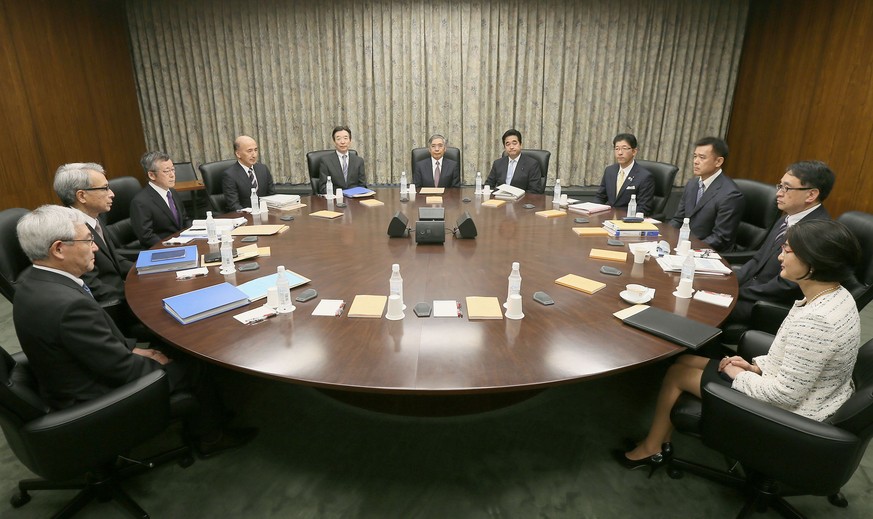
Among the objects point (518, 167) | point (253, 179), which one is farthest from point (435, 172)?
point (253, 179)

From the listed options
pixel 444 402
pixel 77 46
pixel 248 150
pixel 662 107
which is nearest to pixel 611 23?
pixel 662 107

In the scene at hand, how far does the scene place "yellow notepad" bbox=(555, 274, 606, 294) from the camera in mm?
2242

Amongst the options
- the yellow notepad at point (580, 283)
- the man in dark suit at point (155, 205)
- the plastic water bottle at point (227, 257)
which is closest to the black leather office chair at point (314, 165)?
the man in dark suit at point (155, 205)

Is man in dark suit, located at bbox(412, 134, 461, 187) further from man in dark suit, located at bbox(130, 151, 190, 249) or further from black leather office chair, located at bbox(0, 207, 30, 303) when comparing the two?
black leather office chair, located at bbox(0, 207, 30, 303)

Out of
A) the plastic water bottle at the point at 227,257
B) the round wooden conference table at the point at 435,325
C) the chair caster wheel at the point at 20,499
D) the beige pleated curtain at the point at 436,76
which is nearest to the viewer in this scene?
the round wooden conference table at the point at 435,325

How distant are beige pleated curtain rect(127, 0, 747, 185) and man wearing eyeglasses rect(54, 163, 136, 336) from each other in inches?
143

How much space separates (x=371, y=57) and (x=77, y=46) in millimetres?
3207

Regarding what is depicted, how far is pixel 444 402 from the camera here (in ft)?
7.42

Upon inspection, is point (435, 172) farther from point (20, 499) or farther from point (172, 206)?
point (20, 499)

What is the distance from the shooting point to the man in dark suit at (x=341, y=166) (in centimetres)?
483

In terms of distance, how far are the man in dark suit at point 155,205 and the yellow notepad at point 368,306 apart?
2.08 metres

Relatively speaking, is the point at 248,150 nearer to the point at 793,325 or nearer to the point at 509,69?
the point at 509,69

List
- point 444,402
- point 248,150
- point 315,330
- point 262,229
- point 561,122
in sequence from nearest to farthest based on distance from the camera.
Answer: point 315,330 → point 444,402 → point 262,229 → point 248,150 → point 561,122

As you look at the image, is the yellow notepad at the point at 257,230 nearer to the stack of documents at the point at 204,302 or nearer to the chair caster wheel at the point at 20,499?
the stack of documents at the point at 204,302
